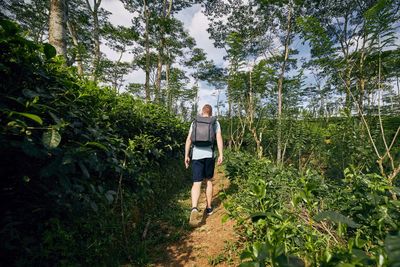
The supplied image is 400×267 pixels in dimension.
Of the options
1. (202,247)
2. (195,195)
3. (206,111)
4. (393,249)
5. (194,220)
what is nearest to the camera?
(393,249)

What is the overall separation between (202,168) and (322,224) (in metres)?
2.19

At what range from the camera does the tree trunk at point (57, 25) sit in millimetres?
2887

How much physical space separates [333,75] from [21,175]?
197 inches

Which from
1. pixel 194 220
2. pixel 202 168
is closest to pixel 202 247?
pixel 194 220

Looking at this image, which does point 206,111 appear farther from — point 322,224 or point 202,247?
point 322,224

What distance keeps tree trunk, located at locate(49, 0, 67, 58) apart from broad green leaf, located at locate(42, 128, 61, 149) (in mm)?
2165

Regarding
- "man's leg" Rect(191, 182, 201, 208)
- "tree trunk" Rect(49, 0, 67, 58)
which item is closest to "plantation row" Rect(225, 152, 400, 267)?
"man's leg" Rect(191, 182, 201, 208)

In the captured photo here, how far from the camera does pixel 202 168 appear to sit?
12.8 ft

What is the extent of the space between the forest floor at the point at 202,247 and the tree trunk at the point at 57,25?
9.89 feet

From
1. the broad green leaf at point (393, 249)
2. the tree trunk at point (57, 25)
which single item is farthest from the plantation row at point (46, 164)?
the broad green leaf at point (393, 249)

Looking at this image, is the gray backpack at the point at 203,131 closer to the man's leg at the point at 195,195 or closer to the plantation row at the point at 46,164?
the man's leg at the point at 195,195

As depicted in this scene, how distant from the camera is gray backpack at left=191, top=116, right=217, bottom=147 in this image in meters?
3.82

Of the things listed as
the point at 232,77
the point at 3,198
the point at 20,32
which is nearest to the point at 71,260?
the point at 3,198

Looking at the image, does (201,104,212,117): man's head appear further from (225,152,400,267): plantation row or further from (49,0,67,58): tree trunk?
(49,0,67,58): tree trunk
